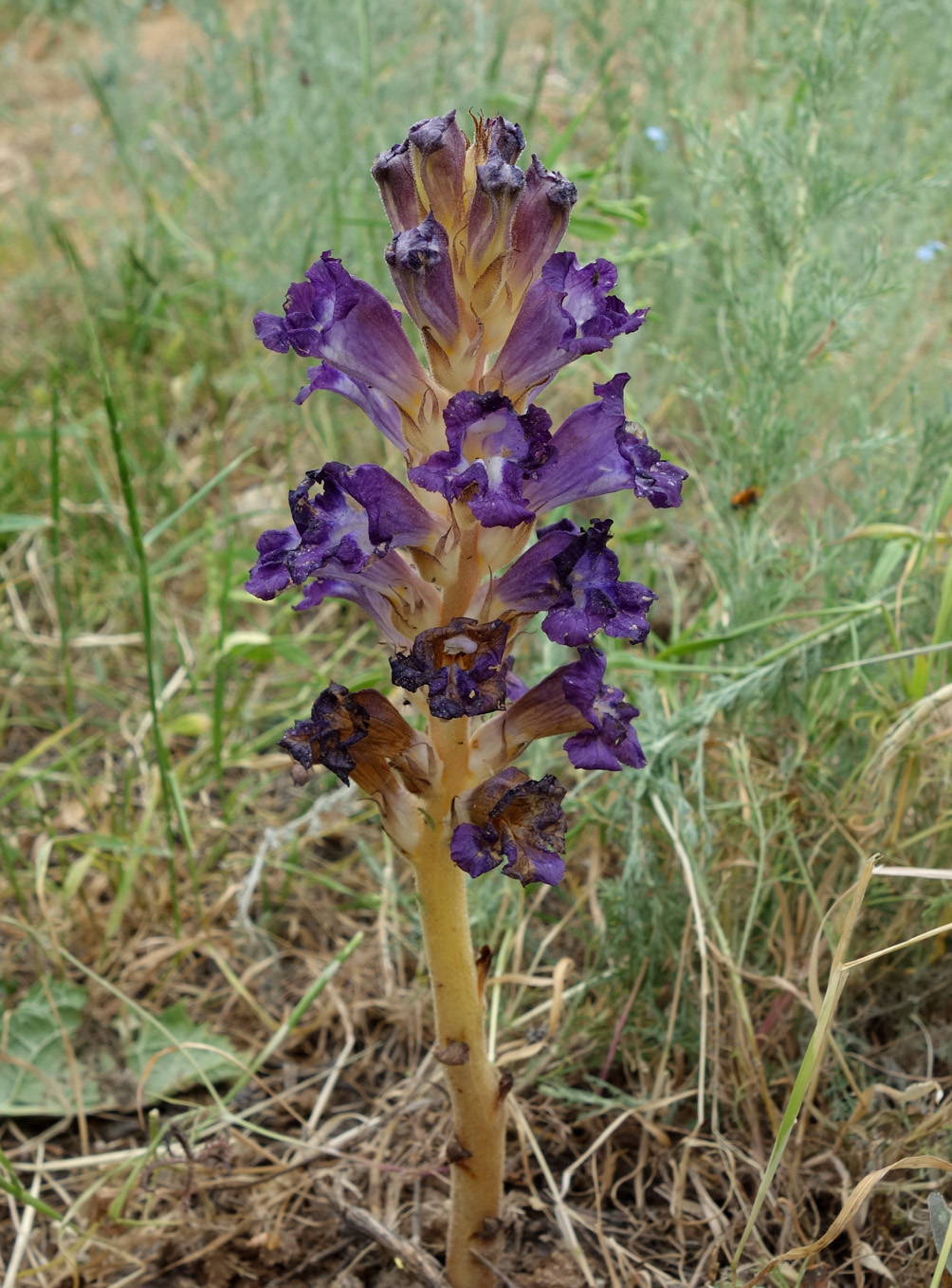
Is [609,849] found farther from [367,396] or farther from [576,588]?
[367,396]

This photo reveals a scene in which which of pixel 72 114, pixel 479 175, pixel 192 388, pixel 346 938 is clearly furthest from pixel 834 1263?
pixel 72 114

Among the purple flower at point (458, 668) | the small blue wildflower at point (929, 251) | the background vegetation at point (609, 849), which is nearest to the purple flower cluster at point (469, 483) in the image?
the purple flower at point (458, 668)

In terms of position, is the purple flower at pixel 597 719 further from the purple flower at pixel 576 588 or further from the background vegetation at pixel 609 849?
the background vegetation at pixel 609 849

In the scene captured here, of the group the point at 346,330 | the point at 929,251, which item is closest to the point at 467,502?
the point at 346,330

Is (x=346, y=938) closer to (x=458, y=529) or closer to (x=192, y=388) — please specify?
(x=458, y=529)

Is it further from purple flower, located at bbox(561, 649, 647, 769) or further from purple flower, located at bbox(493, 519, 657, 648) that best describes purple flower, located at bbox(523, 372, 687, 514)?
purple flower, located at bbox(561, 649, 647, 769)

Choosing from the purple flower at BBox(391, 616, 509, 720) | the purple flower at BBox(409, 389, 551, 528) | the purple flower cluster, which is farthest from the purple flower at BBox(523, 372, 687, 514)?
the purple flower at BBox(391, 616, 509, 720)
